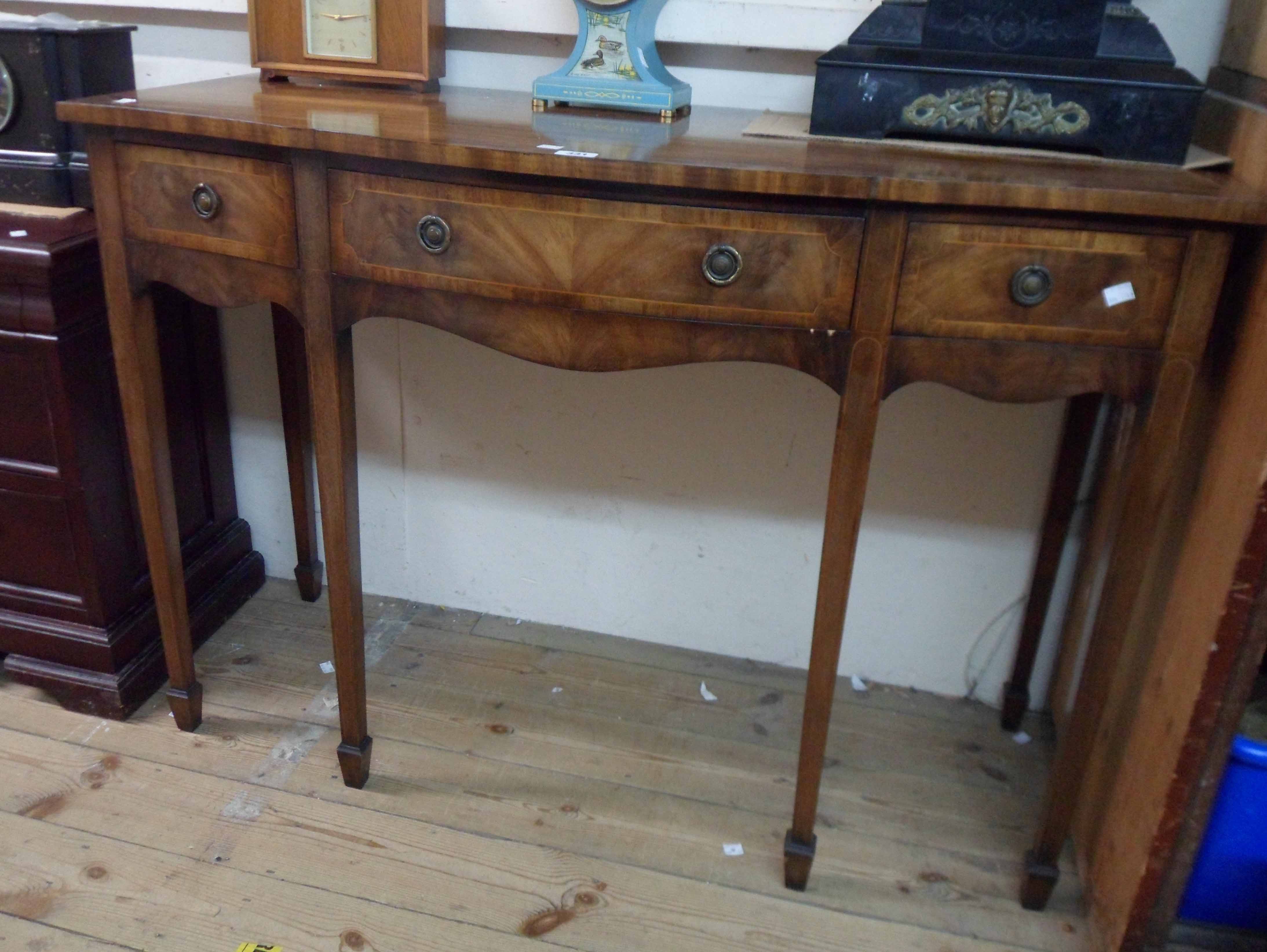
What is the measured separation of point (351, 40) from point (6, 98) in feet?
→ 1.63

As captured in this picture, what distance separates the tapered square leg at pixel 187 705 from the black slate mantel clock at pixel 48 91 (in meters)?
0.76

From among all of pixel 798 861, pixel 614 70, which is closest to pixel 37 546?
pixel 614 70

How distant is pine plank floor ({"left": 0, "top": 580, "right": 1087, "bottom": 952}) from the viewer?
4.37 ft

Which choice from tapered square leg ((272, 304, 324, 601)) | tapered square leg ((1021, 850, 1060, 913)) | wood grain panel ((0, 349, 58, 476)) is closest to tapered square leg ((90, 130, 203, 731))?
wood grain panel ((0, 349, 58, 476))

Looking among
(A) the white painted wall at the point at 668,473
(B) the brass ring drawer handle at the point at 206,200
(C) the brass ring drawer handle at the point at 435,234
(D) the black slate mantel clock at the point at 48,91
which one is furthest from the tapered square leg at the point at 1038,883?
(D) the black slate mantel clock at the point at 48,91

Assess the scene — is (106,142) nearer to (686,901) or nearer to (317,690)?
(317,690)

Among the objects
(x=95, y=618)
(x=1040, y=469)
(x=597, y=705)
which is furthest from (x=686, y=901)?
(x=95, y=618)

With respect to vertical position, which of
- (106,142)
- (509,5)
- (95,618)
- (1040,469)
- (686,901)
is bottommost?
(686,901)

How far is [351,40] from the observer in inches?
60.8

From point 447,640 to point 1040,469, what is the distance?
1070mm

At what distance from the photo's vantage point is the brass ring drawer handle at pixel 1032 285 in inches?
40.7

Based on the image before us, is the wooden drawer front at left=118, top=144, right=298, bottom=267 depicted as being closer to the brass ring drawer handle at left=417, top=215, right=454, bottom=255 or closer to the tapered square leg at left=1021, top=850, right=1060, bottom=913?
the brass ring drawer handle at left=417, top=215, right=454, bottom=255

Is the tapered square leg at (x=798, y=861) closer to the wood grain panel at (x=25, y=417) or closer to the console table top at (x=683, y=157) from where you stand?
the console table top at (x=683, y=157)

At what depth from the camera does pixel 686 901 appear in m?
1.38
